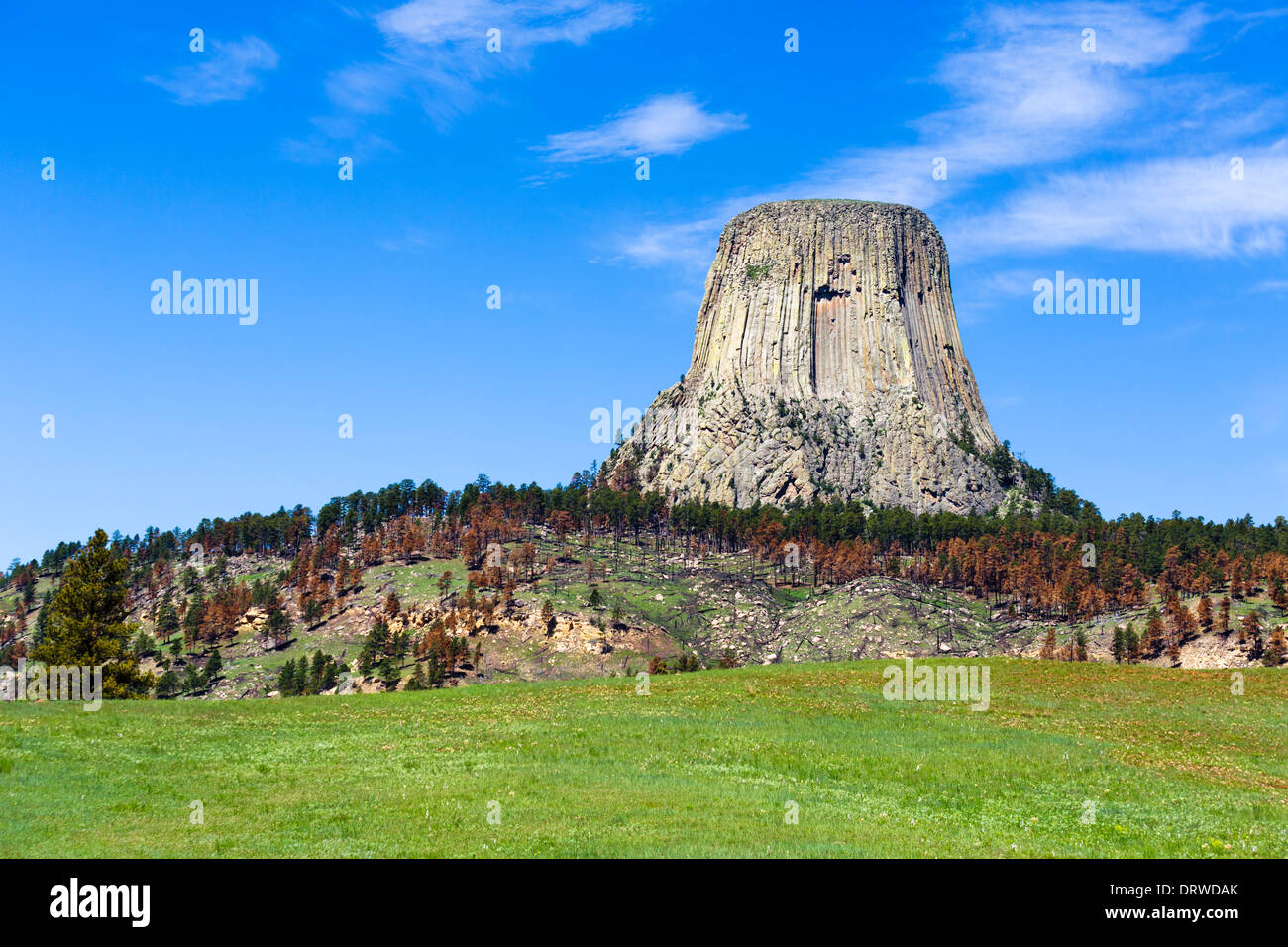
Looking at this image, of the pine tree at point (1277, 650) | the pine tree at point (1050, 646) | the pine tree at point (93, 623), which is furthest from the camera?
the pine tree at point (1050, 646)

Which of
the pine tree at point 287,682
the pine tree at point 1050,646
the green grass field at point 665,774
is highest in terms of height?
the green grass field at point 665,774

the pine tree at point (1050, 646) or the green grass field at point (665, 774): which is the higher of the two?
the green grass field at point (665, 774)

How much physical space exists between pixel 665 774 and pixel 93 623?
4482 cm

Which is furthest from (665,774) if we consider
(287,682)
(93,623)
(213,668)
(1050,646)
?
(213,668)

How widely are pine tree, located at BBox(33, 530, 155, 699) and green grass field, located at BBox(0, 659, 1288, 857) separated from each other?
1547 centimetres

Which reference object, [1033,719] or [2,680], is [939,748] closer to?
[1033,719]

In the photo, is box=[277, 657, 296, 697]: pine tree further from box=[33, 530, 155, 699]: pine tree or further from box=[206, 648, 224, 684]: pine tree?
box=[33, 530, 155, 699]: pine tree

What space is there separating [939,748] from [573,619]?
146151 millimetres

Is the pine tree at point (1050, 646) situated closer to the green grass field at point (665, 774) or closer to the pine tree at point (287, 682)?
the pine tree at point (287, 682)

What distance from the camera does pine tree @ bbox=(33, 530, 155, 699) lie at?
65.4m

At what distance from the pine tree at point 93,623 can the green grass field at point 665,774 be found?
50.7 feet

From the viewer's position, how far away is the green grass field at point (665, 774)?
26.8 m

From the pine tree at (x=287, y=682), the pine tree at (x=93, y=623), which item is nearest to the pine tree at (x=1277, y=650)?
the pine tree at (x=287, y=682)
